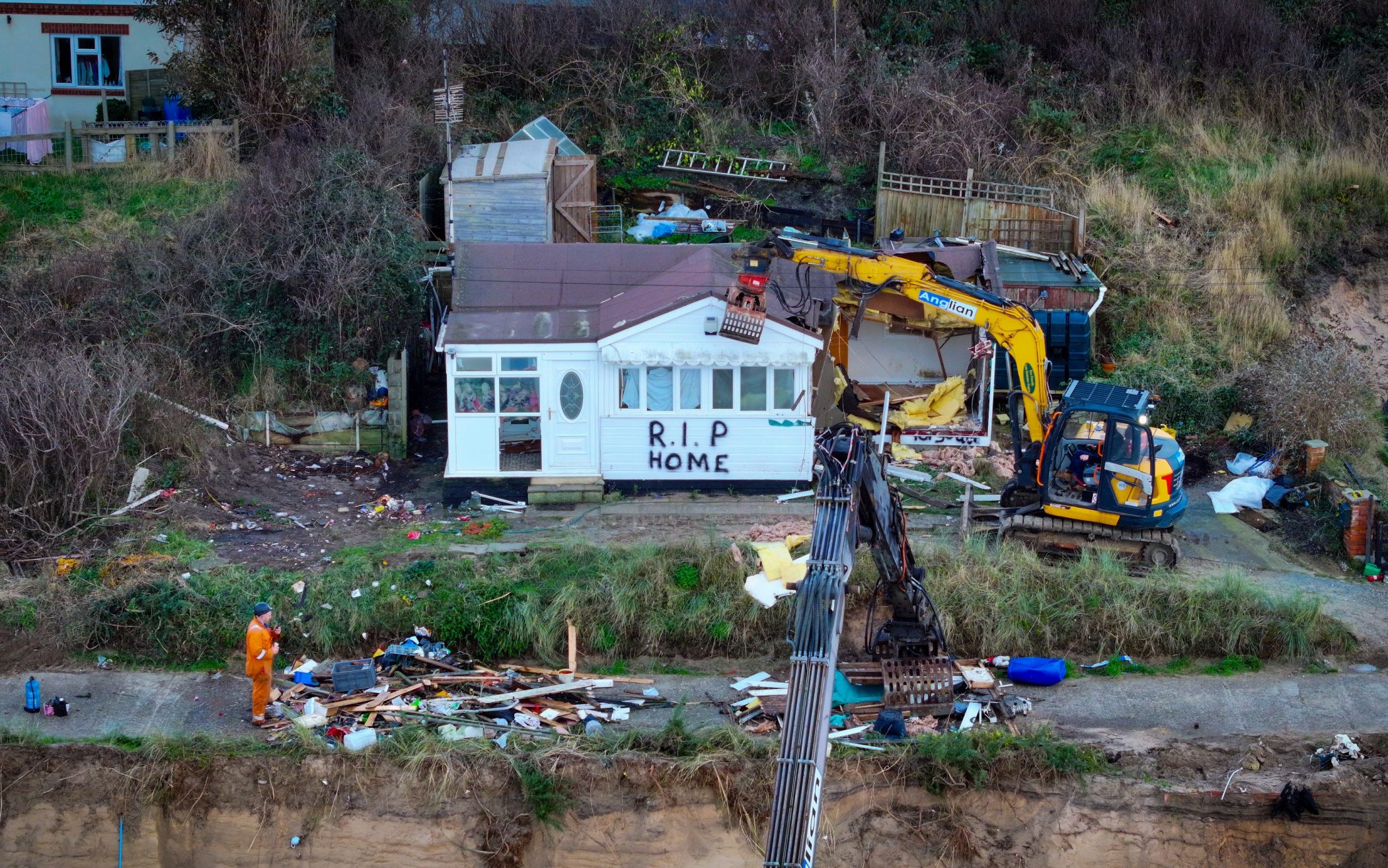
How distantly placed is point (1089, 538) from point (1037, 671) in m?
2.37

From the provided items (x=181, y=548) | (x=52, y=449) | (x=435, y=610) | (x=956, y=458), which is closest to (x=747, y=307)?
(x=956, y=458)

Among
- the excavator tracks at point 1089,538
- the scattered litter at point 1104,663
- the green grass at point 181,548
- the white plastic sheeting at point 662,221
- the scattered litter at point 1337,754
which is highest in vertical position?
the white plastic sheeting at point 662,221

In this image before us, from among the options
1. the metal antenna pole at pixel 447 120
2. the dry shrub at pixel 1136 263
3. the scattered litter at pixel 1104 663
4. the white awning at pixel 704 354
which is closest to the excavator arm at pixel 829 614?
the scattered litter at pixel 1104 663

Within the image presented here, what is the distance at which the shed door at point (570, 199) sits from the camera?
23125mm

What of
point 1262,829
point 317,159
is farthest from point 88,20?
point 1262,829

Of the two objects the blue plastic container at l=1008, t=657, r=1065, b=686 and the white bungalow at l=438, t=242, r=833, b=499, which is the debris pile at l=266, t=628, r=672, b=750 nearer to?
the blue plastic container at l=1008, t=657, r=1065, b=686

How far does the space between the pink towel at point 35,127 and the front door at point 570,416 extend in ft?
41.7

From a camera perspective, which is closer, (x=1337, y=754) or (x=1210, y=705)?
(x=1337, y=754)

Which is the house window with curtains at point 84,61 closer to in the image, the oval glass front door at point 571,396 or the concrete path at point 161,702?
the oval glass front door at point 571,396

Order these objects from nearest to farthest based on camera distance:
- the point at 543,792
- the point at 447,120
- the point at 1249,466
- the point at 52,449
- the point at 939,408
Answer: the point at 543,792 → the point at 52,449 → the point at 1249,466 → the point at 939,408 → the point at 447,120

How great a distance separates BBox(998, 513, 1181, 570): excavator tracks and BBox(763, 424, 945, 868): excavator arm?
2.39 meters

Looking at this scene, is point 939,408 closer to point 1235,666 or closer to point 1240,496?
point 1240,496

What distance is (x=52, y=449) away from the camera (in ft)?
53.1

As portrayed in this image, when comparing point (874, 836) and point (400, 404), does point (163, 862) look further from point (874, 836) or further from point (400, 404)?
point (400, 404)
